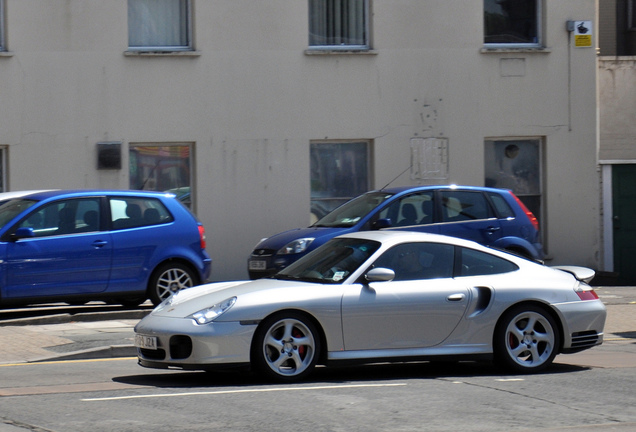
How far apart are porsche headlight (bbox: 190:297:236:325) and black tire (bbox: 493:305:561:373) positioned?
94.5 inches

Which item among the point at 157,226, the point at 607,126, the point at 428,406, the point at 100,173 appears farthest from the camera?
the point at 607,126

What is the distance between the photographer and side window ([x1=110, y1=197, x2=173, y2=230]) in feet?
44.4

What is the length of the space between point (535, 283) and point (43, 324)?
6.29 m

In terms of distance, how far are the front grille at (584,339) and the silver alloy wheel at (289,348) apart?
97.1 inches

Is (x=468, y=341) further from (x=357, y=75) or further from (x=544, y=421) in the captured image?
(x=357, y=75)


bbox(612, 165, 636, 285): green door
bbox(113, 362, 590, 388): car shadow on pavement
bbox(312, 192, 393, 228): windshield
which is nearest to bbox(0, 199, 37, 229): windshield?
bbox(312, 192, 393, 228): windshield

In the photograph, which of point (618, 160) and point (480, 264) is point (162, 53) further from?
point (480, 264)

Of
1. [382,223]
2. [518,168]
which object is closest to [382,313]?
[382,223]

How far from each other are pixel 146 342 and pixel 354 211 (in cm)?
676

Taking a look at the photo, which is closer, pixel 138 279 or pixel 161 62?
pixel 138 279

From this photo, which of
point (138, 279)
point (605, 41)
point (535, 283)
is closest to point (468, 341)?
point (535, 283)

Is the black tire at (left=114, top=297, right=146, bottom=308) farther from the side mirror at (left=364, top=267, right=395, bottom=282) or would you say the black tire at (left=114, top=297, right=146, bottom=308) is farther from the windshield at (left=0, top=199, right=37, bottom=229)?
the side mirror at (left=364, top=267, right=395, bottom=282)

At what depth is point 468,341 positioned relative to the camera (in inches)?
359

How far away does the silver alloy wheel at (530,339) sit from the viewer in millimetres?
9266
